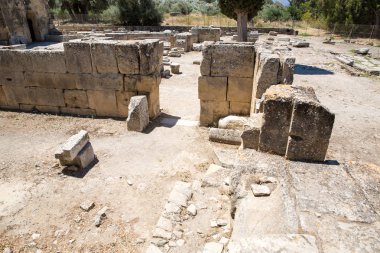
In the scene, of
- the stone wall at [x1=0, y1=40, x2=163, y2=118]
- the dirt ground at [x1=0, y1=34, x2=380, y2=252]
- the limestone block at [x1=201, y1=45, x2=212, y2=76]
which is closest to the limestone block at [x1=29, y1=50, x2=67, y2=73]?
the stone wall at [x1=0, y1=40, x2=163, y2=118]

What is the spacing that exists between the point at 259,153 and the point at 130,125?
431cm

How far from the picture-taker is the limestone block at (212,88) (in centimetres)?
738

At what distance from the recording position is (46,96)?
28.3 ft

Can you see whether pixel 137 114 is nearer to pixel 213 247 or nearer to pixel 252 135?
pixel 252 135

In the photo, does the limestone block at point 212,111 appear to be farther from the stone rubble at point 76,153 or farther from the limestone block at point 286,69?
the stone rubble at point 76,153

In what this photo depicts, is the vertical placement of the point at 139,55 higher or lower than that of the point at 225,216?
higher

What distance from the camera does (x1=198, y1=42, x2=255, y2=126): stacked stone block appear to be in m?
6.98

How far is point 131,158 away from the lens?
19.6 feet

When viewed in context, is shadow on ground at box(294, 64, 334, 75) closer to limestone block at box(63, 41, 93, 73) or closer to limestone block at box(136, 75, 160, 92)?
limestone block at box(136, 75, 160, 92)

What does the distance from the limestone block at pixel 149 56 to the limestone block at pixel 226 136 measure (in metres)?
2.66

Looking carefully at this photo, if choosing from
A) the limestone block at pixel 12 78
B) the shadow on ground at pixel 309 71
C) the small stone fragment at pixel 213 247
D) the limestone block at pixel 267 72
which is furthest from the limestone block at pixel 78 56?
the shadow on ground at pixel 309 71

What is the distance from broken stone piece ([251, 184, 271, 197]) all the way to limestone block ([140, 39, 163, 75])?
535cm

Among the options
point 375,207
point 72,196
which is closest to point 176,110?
point 72,196

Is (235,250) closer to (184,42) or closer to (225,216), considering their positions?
(225,216)
